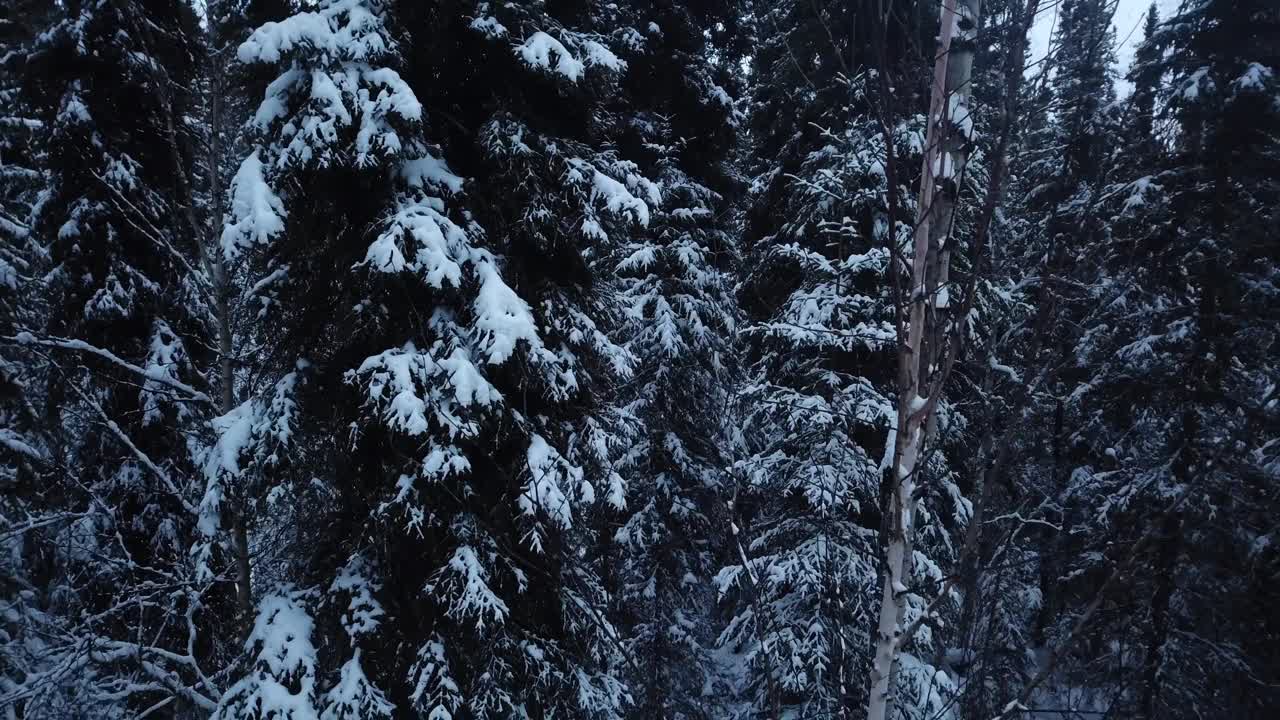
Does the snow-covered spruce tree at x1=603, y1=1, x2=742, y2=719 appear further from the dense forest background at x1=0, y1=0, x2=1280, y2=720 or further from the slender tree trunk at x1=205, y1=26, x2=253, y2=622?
the slender tree trunk at x1=205, y1=26, x2=253, y2=622

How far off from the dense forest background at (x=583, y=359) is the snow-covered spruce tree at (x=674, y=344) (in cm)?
8

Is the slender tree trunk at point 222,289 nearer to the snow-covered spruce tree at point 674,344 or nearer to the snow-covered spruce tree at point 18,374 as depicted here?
the snow-covered spruce tree at point 18,374

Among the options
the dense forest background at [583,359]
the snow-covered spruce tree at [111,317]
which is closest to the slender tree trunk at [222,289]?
the dense forest background at [583,359]

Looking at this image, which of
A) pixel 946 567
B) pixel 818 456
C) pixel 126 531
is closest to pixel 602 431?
pixel 818 456

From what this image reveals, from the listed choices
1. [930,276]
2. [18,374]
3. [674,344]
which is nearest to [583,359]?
[674,344]

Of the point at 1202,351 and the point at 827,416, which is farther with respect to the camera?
the point at 1202,351

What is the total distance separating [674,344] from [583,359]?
376 cm

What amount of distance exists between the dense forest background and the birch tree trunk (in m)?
0.02

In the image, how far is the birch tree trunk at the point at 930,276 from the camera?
2.93 metres

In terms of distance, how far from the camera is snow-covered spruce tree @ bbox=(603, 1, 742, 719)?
11195 mm

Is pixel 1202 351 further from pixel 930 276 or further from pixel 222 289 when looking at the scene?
pixel 222 289

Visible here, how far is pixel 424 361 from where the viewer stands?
5766mm

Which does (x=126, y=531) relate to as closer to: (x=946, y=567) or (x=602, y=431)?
(x=602, y=431)

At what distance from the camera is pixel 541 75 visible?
661cm
